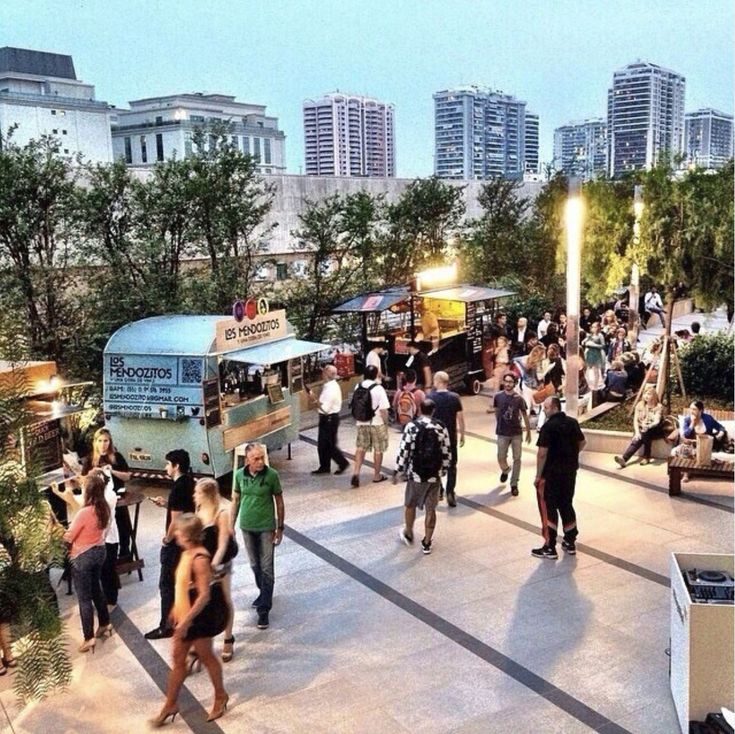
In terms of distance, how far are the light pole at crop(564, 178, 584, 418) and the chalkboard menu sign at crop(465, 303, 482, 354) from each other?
4430mm

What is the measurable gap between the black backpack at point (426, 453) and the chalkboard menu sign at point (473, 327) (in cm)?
828

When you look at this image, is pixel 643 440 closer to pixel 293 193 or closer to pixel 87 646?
pixel 87 646

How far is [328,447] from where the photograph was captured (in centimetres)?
1118

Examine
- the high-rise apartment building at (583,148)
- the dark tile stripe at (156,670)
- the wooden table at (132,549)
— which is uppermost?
the high-rise apartment building at (583,148)

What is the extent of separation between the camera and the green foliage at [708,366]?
14.0 metres

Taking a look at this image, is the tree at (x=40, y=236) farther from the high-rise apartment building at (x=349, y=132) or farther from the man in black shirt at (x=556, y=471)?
the high-rise apartment building at (x=349, y=132)

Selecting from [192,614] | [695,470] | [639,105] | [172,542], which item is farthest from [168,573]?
[639,105]

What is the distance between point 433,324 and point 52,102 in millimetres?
74701

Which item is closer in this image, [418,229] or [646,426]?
[646,426]

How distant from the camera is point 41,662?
400 cm

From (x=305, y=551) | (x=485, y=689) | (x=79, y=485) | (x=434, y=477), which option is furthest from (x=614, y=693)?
(x=79, y=485)

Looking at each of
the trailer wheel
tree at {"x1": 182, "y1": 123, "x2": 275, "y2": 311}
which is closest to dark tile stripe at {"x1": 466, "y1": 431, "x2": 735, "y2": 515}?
the trailer wheel

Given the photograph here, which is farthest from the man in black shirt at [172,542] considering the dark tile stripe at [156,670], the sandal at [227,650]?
the sandal at [227,650]

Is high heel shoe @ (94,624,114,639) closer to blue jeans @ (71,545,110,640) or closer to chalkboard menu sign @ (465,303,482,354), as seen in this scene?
blue jeans @ (71,545,110,640)
